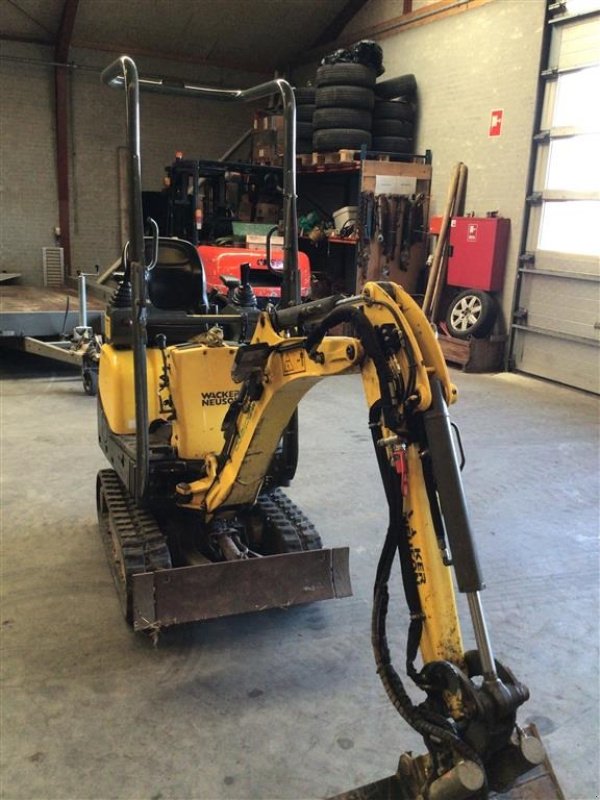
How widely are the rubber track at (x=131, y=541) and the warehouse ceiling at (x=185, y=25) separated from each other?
32.4 feet

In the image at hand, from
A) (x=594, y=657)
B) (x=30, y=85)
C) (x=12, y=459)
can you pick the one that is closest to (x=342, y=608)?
(x=594, y=657)

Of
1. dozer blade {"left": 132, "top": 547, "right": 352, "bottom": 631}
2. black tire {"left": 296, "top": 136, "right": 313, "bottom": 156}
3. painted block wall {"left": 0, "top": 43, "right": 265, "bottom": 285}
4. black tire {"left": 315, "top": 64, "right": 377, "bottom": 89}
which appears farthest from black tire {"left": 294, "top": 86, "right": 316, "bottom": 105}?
dozer blade {"left": 132, "top": 547, "right": 352, "bottom": 631}

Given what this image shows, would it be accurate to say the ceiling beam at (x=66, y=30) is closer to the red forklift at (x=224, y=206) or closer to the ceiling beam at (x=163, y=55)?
the ceiling beam at (x=163, y=55)

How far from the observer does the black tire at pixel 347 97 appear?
948 cm

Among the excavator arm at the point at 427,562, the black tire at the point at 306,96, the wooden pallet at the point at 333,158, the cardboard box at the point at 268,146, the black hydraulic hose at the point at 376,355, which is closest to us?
the excavator arm at the point at 427,562

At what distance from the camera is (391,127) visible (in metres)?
9.80

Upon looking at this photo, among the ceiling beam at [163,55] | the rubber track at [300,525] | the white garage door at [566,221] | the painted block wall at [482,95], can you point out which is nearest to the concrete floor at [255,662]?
the rubber track at [300,525]

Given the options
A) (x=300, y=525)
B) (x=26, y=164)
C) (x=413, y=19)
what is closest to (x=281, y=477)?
(x=300, y=525)

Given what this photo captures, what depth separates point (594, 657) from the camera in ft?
9.65

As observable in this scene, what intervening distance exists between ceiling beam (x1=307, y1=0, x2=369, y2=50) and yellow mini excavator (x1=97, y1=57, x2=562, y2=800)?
913cm

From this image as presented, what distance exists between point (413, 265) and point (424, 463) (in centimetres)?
835

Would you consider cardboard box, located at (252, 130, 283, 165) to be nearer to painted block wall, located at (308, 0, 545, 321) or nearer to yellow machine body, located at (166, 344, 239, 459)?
painted block wall, located at (308, 0, 545, 321)

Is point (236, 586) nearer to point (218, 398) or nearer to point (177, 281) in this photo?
point (218, 398)

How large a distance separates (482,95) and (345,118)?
69.9 inches
